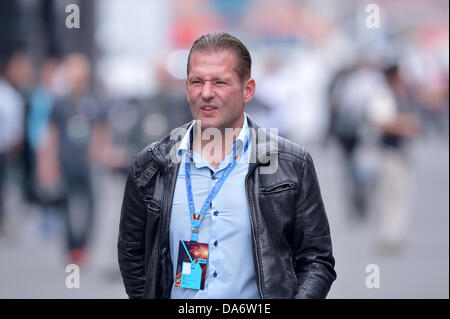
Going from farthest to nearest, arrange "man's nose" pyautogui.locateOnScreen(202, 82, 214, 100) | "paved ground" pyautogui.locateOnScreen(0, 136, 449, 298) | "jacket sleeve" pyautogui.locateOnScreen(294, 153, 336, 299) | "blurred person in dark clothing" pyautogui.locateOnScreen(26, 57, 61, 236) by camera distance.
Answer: "blurred person in dark clothing" pyautogui.locateOnScreen(26, 57, 61, 236)
"paved ground" pyautogui.locateOnScreen(0, 136, 449, 298)
"jacket sleeve" pyautogui.locateOnScreen(294, 153, 336, 299)
"man's nose" pyautogui.locateOnScreen(202, 82, 214, 100)

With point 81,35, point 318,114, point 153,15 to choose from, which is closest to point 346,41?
point 153,15

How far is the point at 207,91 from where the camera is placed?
10.2ft

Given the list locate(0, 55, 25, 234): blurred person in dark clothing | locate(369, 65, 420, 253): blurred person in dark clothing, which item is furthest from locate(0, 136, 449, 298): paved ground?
locate(0, 55, 25, 234): blurred person in dark clothing

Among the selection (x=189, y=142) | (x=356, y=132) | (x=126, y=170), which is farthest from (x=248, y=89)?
(x=356, y=132)

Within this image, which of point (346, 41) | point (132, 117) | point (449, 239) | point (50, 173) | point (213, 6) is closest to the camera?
point (132, 117)

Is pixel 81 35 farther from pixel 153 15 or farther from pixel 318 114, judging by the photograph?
pixel 153 15

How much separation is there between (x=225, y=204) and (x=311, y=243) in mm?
359

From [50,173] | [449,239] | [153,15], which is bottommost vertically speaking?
[449,239]

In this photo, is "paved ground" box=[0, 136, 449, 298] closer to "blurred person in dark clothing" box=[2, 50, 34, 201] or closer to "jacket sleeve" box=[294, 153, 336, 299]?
"blurred person in dark clothing" box=[2, 50, 34, 201]

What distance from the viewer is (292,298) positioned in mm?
3180

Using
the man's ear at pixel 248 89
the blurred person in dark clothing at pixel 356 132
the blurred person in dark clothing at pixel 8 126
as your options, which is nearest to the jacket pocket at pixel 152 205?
the man's ear at pixel 248 89

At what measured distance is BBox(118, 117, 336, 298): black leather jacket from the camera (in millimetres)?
3146

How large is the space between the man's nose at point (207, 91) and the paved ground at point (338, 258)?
14.1 feet

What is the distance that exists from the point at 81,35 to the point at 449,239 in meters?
12.7
